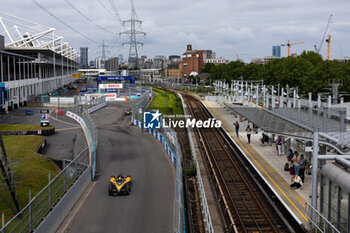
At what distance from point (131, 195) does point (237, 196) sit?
16.6 ft

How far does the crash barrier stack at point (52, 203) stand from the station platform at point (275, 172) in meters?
8.48

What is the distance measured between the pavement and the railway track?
2.47 meters

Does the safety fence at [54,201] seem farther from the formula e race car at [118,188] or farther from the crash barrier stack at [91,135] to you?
the formula e race car at [118,188]

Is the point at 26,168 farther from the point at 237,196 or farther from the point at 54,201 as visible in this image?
the point at 237,196

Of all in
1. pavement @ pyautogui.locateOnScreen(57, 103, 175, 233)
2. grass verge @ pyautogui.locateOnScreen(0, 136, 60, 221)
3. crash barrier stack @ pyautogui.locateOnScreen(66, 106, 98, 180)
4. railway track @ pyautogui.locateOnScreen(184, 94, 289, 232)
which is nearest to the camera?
pavement @ pyautogui.locateOnScreen(57, 103, 175, 233)

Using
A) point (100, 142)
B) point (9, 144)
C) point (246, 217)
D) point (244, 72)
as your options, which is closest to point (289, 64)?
point (244, 72)

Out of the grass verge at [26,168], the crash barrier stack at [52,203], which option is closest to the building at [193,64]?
the grass verge at [26,168]

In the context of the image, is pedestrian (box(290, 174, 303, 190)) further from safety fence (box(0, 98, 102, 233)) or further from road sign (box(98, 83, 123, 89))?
road sign (box(98, 83, 123, 89))

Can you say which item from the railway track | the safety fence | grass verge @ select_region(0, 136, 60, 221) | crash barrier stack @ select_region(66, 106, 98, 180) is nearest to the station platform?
the railway track

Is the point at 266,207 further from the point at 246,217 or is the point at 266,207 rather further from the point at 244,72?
the point at 244,72

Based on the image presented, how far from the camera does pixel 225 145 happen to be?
3059 centimetres

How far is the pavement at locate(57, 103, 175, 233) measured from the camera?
42.9 feet

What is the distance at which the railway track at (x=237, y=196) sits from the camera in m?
14.3

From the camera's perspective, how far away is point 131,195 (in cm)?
1625
